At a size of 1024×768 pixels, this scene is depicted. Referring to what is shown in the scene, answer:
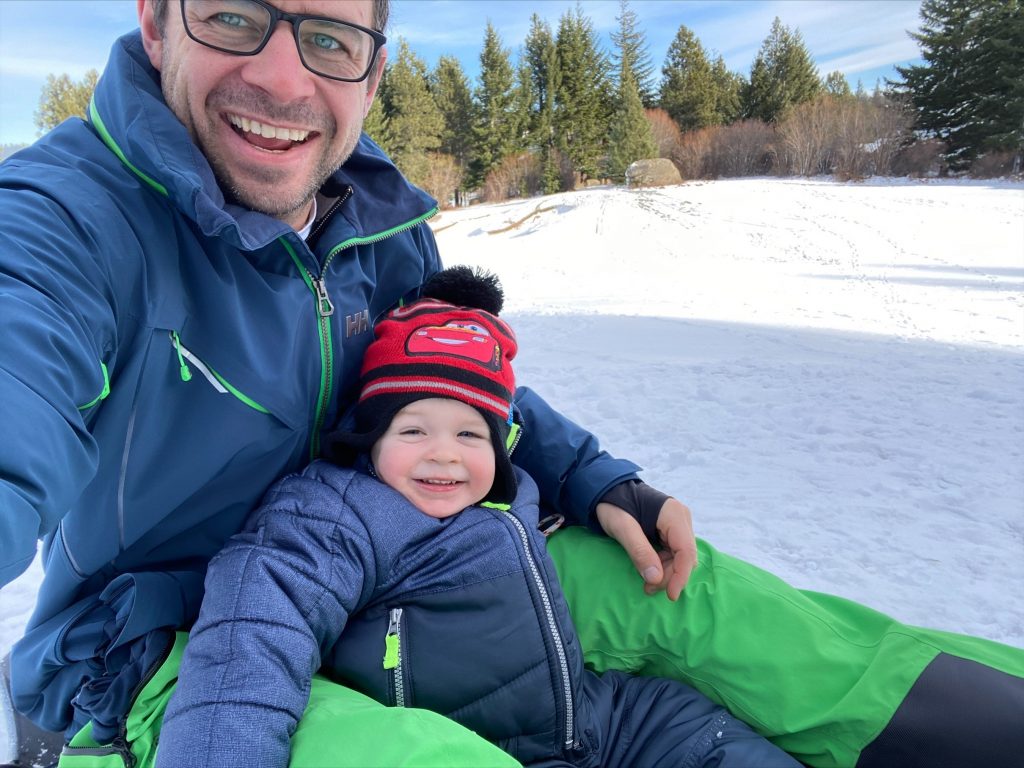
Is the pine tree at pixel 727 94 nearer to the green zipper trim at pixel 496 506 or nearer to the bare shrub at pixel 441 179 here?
the bare shrub at pixel 441 179

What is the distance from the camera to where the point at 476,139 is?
34.4 meters

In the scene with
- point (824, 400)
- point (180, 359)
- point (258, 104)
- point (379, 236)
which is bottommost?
point (824, 400)

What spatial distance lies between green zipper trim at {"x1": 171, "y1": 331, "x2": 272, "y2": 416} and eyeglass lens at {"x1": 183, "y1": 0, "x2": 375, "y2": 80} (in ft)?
2.04

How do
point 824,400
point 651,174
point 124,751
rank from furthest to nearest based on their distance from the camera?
point 651,174, point 824,400, point 124,751

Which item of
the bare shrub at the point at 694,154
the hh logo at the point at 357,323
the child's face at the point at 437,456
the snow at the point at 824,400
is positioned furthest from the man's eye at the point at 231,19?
the bare shrub at the point at 694,154

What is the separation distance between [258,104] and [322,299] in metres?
0.43

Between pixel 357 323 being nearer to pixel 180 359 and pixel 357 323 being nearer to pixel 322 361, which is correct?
pixel 322 361

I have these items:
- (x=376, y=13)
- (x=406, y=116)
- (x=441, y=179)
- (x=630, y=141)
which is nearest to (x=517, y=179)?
(x=441, y=179)

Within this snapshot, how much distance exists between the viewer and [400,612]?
135cm

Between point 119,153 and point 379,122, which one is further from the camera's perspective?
point 379,122

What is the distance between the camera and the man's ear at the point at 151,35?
143 cm

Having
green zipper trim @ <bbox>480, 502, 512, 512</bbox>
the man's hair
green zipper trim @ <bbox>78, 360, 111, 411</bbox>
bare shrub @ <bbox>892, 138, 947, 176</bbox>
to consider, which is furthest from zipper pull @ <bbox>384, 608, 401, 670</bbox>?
bare shrub @ <bbox>892, 138, 947, 176</bbox>

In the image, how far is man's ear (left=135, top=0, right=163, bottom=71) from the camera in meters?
1.43

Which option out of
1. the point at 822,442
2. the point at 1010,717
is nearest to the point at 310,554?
the point at 1010,717
